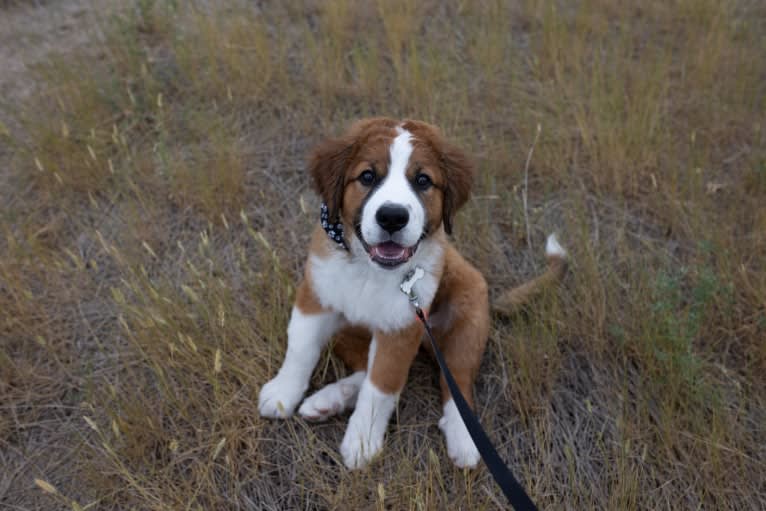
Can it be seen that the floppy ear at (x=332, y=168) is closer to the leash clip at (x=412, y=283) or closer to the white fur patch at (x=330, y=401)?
the leash clip at (x=412, y=283)

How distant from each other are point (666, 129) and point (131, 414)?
11.3 feet

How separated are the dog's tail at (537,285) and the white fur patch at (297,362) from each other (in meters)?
0.84

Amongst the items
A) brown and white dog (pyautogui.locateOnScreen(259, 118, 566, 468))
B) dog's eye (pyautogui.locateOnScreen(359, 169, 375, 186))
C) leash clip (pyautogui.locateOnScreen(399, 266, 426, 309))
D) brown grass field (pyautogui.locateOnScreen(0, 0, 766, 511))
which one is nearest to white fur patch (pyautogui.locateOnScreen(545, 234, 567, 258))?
brown grass field (pyautogui.locateOnScreen(0, 0, 766, 511))

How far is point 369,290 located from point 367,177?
43 cm

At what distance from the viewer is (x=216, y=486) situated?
7.16 feet

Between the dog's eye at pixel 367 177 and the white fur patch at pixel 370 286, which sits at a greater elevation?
the dog's eye at pixel 367 177

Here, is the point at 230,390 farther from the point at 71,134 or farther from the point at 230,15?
the point at 230,15

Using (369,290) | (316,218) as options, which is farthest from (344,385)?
(316,218)

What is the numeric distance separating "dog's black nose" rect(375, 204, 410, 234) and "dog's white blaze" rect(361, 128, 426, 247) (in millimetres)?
13

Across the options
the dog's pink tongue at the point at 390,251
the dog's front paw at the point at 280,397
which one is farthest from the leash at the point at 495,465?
the dog's front paw at the point at 280,397

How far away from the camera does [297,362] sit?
2.39m

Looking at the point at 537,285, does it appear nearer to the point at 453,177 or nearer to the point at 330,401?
the point at 453,177

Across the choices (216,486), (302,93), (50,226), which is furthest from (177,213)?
(216,486)

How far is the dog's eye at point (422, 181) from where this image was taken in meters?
2.10
